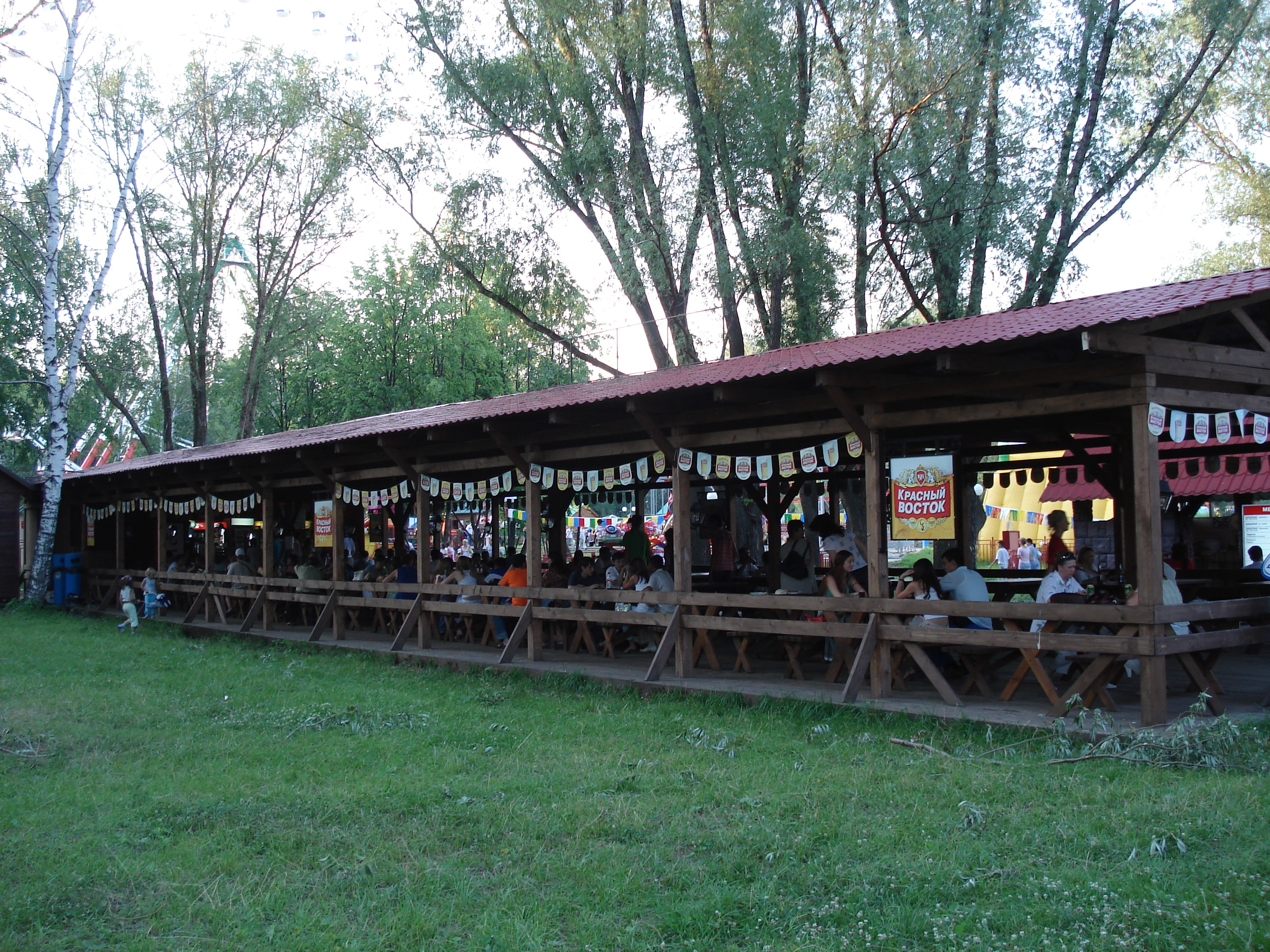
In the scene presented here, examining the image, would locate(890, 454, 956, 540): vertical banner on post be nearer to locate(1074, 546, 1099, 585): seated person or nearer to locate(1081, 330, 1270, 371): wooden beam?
locate(1081, 330, 1270, 371): wooden beam

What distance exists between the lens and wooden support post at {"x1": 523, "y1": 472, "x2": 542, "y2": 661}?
34.7 feet

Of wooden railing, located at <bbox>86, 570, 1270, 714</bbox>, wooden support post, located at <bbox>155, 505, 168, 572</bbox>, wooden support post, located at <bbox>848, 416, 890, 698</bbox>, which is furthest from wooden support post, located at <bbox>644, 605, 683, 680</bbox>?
wooden support post, located at <bbox>155, 505, 168, 572</bbox>

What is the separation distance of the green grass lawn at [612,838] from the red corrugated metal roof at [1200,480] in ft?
15.8

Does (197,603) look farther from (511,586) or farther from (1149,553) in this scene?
(1149,553)

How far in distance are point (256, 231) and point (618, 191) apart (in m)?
16.1

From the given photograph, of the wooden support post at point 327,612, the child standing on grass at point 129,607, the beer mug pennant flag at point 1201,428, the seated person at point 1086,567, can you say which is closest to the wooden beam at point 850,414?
the beer mug pennant flag at point 1201,428

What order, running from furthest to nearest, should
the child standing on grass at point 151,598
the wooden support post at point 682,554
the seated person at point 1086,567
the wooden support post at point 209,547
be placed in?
the child standing on grass at point 151,598
the wooden support post at point 209,547
the seated person at point 1086,567
the wooden support post at point 682,554

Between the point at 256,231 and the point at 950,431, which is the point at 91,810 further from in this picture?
the point at 256,231

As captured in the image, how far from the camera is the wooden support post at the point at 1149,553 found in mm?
6250

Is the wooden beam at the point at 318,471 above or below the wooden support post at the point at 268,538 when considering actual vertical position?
above

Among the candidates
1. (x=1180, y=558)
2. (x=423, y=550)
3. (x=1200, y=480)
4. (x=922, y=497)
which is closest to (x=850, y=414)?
(x=922, y=497)

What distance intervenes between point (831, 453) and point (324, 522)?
8138 millimetres

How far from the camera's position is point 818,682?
8500 mm

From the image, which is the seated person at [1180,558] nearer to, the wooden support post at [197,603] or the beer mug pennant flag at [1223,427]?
the beer mug pennant flag at [1223,427]
